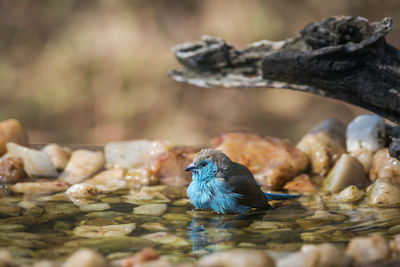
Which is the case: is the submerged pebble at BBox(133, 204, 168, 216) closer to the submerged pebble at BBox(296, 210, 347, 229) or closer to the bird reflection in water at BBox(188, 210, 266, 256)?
the bird reflection in water at BBox(188, 210, 266, 256)

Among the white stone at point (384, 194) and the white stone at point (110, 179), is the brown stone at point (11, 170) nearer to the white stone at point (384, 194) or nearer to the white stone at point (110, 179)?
the white stone at point (110, 179)

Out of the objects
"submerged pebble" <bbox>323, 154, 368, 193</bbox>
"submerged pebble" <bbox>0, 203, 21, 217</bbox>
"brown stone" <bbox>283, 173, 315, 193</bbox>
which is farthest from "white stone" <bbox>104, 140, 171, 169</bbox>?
"submerged pebble" <bbox>323, 154, 368, 193</bbox>

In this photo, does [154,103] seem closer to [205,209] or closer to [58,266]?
[205,209]

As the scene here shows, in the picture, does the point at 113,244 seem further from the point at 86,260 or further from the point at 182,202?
the point at 182,202

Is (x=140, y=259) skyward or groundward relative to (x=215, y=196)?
groundward

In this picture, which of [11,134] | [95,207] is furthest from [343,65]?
[11,134]
